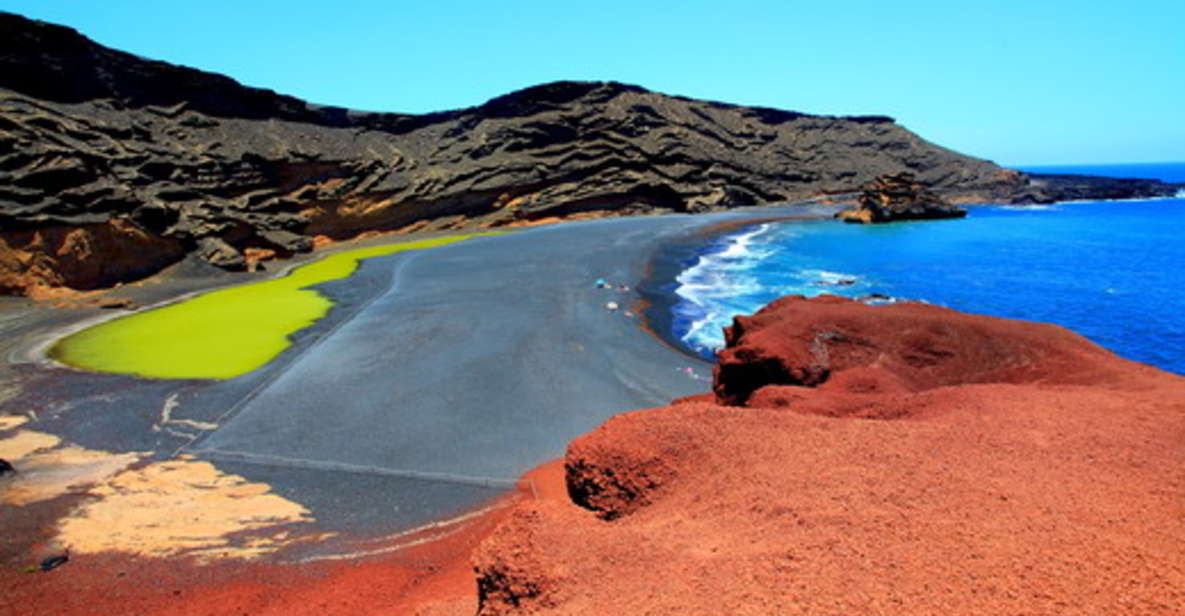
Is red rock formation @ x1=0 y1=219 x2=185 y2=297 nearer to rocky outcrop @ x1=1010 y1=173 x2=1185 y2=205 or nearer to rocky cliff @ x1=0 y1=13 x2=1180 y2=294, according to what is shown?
rocky cliff @ x1=0 y1=13 x2=1180 y2=294

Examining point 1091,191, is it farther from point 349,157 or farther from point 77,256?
point 77,256

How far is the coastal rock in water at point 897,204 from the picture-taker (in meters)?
56.4

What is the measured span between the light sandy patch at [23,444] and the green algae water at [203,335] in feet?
11.1

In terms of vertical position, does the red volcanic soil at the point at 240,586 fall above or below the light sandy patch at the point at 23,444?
below

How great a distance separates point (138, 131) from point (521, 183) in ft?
94.0

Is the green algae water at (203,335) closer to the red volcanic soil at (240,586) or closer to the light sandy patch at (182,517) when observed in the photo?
the light sandy patch at (182,517)

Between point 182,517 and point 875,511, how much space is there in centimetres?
856

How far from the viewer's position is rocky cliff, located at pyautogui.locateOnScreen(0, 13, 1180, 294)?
1030 inches

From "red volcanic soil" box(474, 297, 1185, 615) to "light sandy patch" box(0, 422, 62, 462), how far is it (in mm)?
10116

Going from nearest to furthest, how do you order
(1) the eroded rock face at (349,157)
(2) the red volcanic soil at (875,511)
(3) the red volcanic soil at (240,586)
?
(2) the red volcanic soil at (875,511)
(3) the red volcanic soil at (240,586)
(1) the eroded rock face at (349,157)

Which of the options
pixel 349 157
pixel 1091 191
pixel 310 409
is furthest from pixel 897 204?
pixel 310 409

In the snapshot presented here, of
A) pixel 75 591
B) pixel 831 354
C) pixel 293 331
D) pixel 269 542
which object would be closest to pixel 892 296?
pixel 831 354

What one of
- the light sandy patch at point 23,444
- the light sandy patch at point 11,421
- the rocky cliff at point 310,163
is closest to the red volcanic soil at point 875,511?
the light sandy patch at point 23,444

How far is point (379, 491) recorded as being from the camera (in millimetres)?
9164
